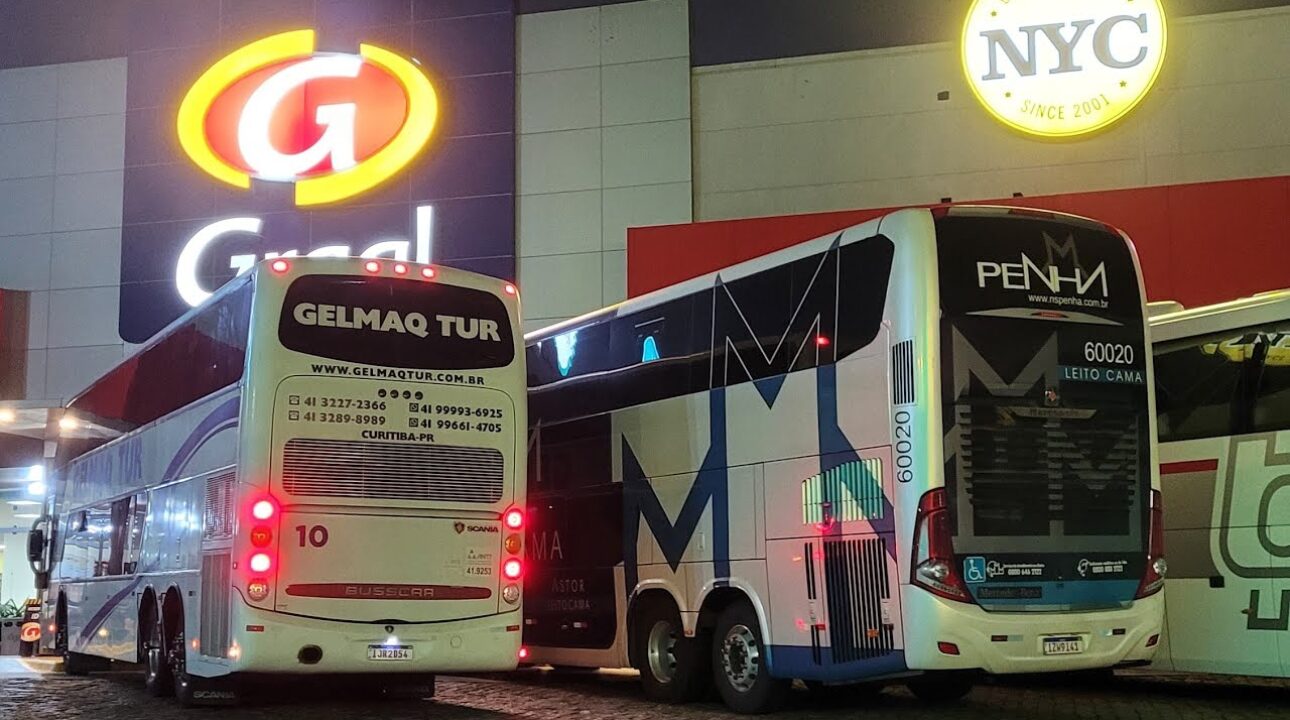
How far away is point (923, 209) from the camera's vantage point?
10.0 metres

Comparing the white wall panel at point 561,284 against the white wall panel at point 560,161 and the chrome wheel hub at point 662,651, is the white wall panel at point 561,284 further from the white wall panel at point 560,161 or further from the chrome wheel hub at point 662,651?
the chrome wheel hub at point 662,651

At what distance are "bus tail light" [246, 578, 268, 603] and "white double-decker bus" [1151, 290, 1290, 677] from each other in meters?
7.52

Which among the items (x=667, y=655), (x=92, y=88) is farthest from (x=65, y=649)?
(x=92, y=88)

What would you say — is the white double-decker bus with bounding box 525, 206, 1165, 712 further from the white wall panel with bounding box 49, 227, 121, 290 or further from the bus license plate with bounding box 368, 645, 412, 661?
the white wall panel with bounding box 49, 227, 121, 290

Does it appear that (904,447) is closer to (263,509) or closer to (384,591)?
(384,591)

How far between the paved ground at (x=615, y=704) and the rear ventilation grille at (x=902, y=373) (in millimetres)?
2777

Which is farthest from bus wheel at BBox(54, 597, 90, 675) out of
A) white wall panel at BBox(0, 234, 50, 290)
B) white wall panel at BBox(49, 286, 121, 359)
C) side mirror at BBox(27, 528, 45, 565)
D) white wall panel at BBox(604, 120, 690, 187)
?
white wall panel at BBox(604, 120, 690, 187)

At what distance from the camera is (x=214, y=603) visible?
11.2 metres

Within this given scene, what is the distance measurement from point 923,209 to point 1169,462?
3.61m

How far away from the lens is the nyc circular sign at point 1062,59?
64.3ft

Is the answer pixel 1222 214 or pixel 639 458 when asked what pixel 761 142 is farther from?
pixel 639 458

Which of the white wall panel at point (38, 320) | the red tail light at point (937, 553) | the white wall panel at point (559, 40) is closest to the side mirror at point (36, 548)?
the white wall panel at point (38, 320)

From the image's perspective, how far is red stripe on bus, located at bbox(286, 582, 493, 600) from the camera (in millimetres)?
10742

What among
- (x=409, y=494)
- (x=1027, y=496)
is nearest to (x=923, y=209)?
(x=1027, y=496)
